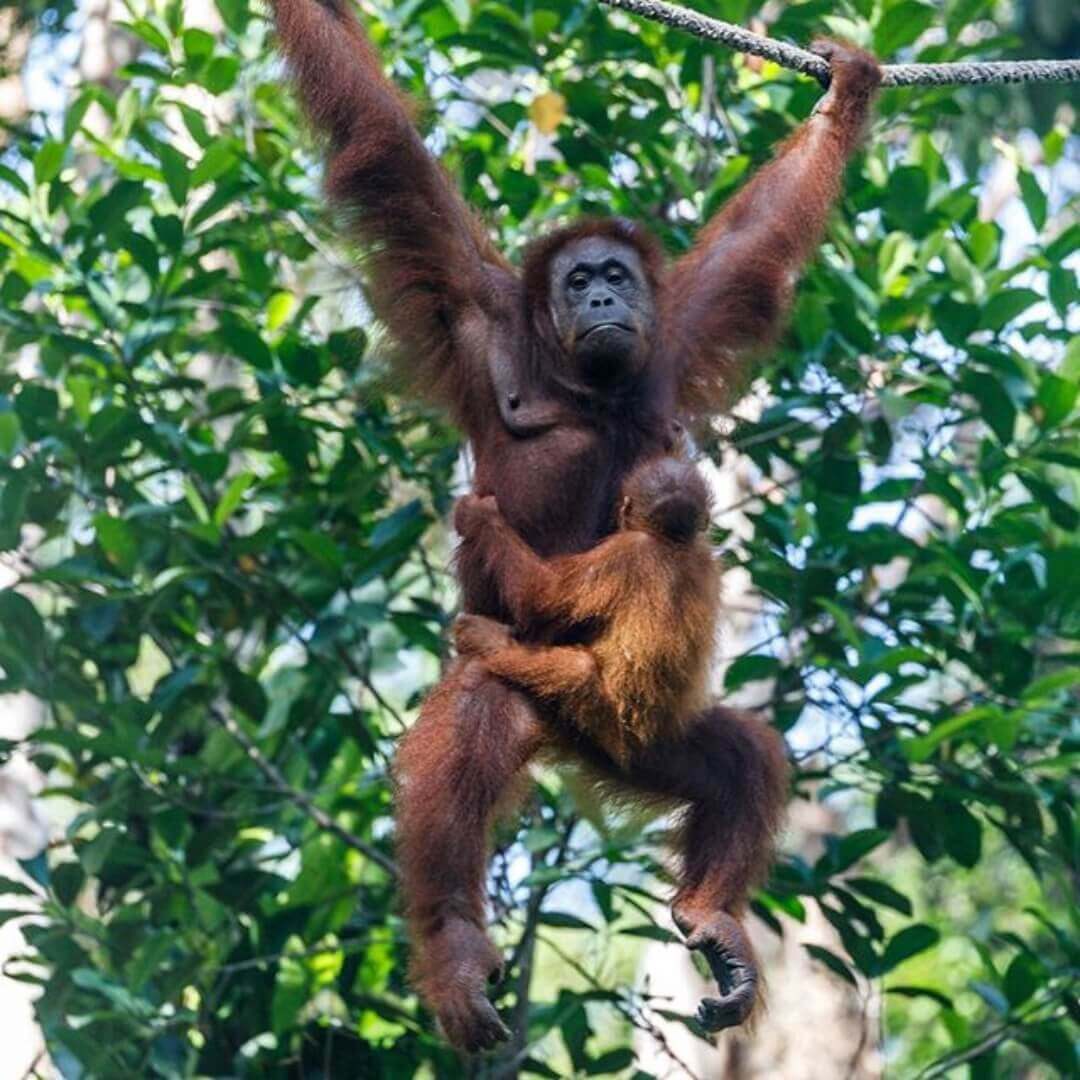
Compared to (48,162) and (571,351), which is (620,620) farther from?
(48,162)

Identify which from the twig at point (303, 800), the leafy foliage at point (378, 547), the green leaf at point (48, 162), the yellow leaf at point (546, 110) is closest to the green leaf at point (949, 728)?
the leafy foliage at point (378, 547)

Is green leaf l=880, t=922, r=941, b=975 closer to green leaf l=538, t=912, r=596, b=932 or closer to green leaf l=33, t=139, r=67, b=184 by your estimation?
green leaf l=538, t=912, r=596, b=932

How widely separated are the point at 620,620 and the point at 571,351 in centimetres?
88

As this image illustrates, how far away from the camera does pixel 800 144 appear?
583 cm

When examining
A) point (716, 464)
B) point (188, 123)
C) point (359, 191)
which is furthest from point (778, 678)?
point (188, 123)

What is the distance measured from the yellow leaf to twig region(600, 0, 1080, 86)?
1103mm

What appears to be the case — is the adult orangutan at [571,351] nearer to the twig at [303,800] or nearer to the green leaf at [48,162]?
the twig at [303,800]

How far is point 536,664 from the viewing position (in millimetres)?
4867

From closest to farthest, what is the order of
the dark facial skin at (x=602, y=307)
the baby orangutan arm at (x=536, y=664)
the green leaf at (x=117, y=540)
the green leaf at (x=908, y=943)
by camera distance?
the baby orangutan arm at (x=536, y=664) → the dark facial skin at (x=602, y=307) → the green leaf at (x=117, y=540) → the green leaf at (x=908, y=943)

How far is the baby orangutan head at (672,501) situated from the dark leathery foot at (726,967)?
3.36 feet

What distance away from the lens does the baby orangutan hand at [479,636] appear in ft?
16.2

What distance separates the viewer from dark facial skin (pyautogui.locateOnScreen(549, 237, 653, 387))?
17.5 ft

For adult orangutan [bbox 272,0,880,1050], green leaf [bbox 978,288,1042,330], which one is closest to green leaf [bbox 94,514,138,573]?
adult orangutan [bbox 272,0,880,1050]

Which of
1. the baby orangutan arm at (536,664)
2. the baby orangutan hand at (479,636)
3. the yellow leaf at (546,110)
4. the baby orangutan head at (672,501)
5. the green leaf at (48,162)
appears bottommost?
the baby orangutan arm at (536,664)
